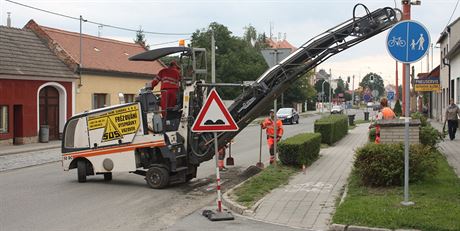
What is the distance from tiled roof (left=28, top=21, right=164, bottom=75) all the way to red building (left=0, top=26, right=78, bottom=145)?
1.46 metres

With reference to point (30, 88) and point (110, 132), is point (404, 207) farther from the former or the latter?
point (30, 88)

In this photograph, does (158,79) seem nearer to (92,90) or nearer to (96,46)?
(92,90)

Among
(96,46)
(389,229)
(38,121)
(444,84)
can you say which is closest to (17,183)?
(389,229)

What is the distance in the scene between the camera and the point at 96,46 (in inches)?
1447

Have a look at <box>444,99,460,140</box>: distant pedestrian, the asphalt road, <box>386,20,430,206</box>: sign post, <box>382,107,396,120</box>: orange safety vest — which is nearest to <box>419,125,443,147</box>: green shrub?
<box>382,107,396,120</box>: orange safety vest

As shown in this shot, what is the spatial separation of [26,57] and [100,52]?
826 centimetres

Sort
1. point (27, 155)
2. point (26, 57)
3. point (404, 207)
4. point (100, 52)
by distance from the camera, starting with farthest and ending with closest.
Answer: point (100, 52) → point (26, 57) → point (27, 155) → point (404, 207)

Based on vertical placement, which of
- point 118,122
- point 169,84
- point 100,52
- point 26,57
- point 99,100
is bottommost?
point 118,122

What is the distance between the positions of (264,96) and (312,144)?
3728 millimetres

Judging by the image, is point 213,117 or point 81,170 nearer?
point 213,117

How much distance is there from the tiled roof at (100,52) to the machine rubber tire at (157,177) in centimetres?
2079

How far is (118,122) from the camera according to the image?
1227 centimetres

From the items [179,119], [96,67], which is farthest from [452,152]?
[96,67]

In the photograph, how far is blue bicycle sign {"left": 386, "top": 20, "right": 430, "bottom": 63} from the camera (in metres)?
8.38
